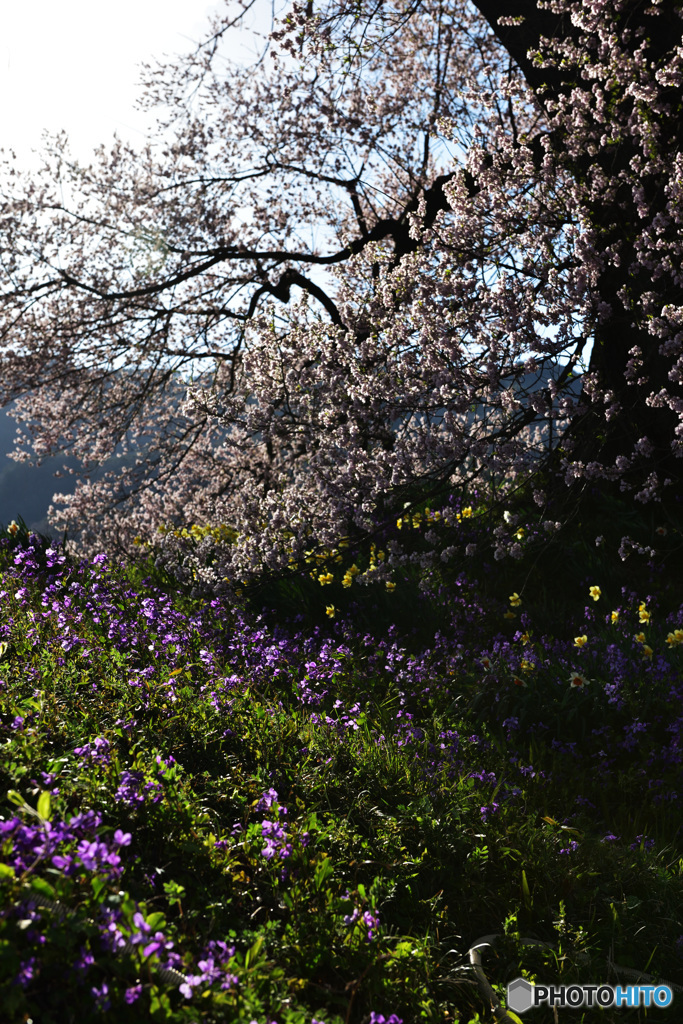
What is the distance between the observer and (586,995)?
2.61 metres

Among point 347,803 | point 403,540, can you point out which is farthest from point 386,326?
point 347,803

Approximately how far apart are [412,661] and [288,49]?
5.65m

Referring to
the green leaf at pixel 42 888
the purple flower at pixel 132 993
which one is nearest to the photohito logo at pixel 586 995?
the purple flower at pixel 132 993

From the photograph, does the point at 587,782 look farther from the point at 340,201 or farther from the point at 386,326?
the point at 340,201

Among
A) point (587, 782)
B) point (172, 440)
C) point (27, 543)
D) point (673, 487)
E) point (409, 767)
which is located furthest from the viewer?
point (172, 440)

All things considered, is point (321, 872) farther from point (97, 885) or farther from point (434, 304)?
point (434, 304)

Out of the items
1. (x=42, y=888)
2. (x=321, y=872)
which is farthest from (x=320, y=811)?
(x=42, y=888)

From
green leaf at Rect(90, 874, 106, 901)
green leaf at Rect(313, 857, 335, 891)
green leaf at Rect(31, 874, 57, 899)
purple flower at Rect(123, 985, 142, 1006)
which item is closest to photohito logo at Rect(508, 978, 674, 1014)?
green leaf at Rect(313, 857, 335, 891)

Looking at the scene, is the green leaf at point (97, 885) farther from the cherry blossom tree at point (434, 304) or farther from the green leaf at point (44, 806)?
the cherry blossom tree at point (434, 304)

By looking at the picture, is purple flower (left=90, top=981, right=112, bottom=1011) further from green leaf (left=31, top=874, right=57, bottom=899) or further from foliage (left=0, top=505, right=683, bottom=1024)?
green leaf (left=31, top=874, right=57, bottom=899)

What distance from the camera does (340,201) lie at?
43.5 feet

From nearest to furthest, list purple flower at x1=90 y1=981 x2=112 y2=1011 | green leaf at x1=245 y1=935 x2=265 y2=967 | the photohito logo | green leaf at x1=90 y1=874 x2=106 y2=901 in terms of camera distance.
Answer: purple flower at x1=90 y1=981 x2=112 y2=1011 < green leaf at x1=90 y1=874 x2=106 y2=901 < green leaf at x1=245 y1=935 x2=265 y2=967 < the photohito logo

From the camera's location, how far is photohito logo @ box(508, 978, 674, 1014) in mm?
2580

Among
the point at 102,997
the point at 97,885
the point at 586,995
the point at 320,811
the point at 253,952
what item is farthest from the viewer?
the point at 320,811
